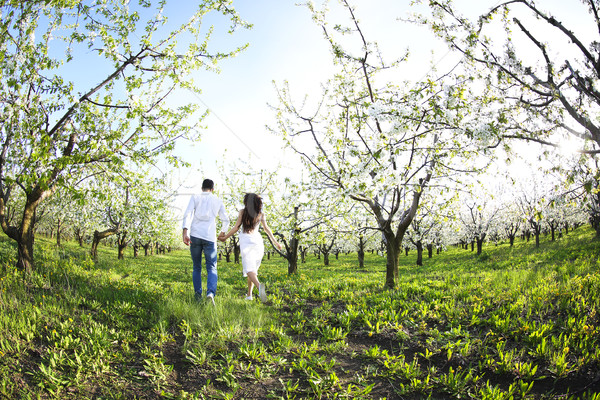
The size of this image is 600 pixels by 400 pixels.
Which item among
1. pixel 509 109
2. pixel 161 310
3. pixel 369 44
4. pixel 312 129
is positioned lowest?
pixel 161 310

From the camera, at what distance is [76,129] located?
7.04 metres

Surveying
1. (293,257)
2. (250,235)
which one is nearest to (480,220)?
(293,257)

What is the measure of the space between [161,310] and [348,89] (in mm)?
6299

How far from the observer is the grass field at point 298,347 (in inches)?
120

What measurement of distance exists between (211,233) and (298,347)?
2655 mm

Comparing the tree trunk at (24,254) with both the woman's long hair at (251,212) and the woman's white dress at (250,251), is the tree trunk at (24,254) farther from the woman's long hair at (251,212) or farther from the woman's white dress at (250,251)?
the woman's long hair at (251,212)

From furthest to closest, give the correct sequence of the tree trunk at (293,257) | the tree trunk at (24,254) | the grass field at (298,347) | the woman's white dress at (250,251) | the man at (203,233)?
the tree trunk at (293,257) < the tree trunk at (24,254) < the woman's white dress at (250,251) < the man at (203,233) < the grass field at (298,347)

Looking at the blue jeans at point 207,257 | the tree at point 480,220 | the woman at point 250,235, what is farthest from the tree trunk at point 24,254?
the tree at point 480,220

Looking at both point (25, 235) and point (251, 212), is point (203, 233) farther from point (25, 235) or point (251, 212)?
point (25, 235)

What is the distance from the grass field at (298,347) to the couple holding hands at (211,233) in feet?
1.81

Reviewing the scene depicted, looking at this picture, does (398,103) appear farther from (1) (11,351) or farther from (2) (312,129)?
(1) (11,351)

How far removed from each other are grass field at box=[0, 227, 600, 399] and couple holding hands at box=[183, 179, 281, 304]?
0.55 m

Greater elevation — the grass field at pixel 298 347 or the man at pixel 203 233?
the man at pixel 203 233

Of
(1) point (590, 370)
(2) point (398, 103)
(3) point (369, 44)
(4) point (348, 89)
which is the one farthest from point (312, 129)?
(1) point (590, 370)
